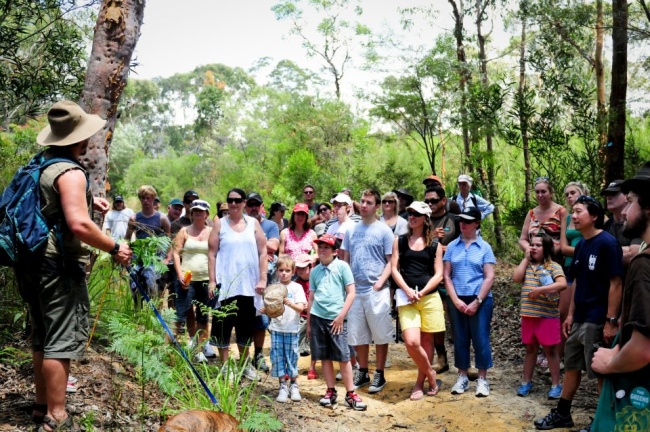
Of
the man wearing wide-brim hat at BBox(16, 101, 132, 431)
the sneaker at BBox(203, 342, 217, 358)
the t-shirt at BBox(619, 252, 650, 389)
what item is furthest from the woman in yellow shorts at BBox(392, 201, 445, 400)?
the t-shirt at BBox(619, 252, 650, 389)

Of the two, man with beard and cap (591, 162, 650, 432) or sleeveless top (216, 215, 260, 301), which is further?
sleeveless top (216, 215, 260, 301)

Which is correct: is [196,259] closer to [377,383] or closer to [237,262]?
[237,262]

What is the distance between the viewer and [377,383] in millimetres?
6625

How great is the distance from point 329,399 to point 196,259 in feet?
8.59

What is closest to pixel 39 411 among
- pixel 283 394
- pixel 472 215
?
pixel 283 394

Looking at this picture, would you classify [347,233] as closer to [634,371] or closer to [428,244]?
[428,244]

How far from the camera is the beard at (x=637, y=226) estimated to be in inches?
107

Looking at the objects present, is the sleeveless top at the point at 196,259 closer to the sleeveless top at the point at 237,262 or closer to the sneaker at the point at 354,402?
the sleeveless top at the point at 237,262

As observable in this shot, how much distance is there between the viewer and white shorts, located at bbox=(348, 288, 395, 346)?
657 centimetres

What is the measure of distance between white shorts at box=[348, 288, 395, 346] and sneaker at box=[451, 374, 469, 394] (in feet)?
2.67

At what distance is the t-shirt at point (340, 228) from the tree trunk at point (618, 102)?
3.64 metres

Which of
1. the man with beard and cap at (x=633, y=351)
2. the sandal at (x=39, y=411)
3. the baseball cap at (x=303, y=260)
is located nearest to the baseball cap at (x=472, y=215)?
the baseball cap at (x=303, y=260)

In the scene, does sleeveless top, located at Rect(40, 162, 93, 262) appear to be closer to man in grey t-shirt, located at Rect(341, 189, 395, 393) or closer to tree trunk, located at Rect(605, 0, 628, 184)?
man in grey t-shirt, located at Rect(341, 189, 395, 393)

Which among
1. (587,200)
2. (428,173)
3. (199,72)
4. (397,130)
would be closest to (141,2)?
(587,200)
